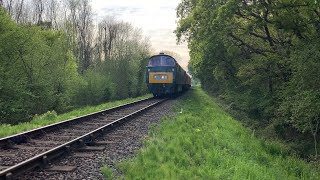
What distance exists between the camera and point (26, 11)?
4400cm

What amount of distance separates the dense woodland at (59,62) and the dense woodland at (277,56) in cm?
1135

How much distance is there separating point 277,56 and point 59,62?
54.1 ft

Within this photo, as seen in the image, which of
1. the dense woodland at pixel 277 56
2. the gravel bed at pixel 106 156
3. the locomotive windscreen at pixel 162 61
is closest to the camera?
the gravel bed at pixel 106 156

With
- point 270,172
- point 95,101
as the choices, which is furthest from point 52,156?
point 95,101

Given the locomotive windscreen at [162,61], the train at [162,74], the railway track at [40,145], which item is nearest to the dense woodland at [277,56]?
the locomotive windscreen at [162,61]

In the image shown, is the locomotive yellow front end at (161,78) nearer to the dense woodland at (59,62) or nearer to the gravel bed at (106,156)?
the dense woodland at (59,62)

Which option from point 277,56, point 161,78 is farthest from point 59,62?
point 277,56

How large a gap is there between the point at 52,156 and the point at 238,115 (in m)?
20.6

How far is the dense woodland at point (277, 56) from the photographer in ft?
44.5

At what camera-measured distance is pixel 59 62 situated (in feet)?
87.1

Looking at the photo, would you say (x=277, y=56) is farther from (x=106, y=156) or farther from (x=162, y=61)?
(x=106, y=156)

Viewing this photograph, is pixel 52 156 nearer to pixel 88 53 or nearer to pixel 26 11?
pixel 26 11

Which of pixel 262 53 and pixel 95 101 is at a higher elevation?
pixel 262 53

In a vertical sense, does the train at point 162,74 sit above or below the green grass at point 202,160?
above
